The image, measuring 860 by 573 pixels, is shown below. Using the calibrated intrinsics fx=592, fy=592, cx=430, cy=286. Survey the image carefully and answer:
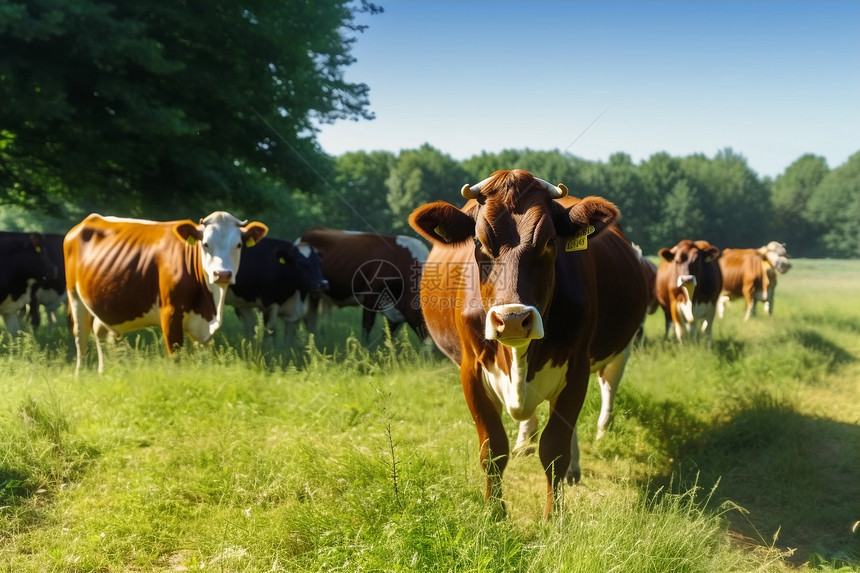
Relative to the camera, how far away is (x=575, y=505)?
10.8 ft

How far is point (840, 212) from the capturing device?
39.5 metres

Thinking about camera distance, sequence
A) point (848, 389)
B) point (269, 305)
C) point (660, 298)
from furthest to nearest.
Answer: point (660, 298)
point (269, 305)
point (848, 389)

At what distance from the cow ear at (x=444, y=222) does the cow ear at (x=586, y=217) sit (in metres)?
0.50

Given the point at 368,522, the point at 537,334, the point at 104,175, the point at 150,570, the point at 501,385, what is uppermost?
the point at 104,175

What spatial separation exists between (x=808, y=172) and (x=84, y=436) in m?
66.1

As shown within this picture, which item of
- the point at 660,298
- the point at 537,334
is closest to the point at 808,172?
the point at 660,298

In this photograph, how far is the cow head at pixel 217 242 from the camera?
643cm

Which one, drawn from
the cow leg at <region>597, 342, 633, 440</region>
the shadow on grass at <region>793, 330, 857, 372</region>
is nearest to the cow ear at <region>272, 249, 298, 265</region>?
the cow leg at <region>597, 342, 633, 440</region>

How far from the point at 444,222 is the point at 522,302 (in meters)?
0.72

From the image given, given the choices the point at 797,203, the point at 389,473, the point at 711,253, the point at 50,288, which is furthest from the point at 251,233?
the point at 797,203

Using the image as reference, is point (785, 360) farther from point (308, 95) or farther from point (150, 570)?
point (308, 95)

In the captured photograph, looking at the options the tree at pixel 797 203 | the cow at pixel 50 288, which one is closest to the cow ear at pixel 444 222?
the cow at pixel 50 288

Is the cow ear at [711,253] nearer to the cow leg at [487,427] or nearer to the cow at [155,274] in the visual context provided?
the cow at [155,274]

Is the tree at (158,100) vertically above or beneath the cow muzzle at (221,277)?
above
